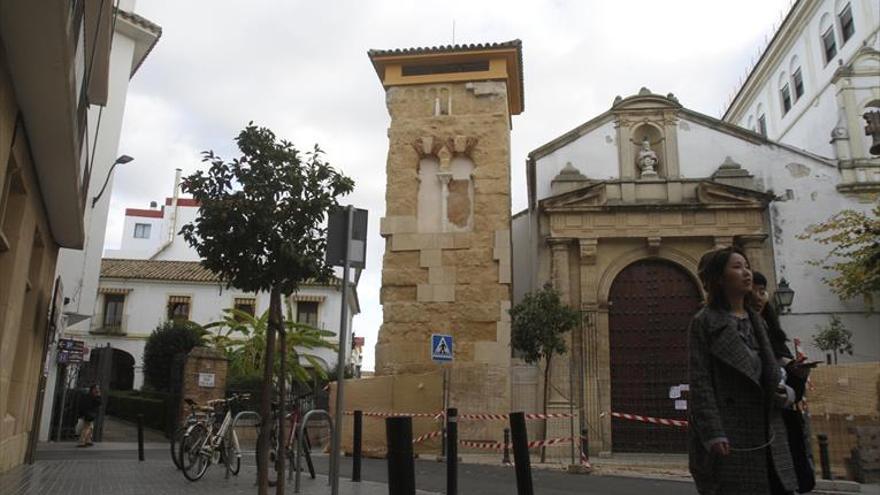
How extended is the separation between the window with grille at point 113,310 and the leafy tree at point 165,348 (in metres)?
5.58

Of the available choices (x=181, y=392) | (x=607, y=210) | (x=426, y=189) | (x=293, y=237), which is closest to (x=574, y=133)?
(x=607, y=210)

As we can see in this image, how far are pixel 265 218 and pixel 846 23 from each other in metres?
29.9

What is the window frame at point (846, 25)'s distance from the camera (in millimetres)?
28234

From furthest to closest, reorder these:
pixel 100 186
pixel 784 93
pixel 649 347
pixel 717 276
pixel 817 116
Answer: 1. pixel 784 93
2. pixel 817 116
3. pixel 100 186
4. pixel 649 347
5. pixel 717 276

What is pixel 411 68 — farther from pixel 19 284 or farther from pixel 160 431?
pixel 160 431

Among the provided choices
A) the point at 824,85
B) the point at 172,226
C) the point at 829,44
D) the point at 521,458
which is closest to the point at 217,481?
the point at 521,458

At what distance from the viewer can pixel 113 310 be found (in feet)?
132

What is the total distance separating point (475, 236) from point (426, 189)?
192 centimetres

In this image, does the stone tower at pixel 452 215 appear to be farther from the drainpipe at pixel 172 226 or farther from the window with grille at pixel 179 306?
the drainpipe at pixel 172 226

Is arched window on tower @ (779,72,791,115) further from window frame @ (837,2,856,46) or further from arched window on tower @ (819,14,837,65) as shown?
window frame @ (837,2,856,46)

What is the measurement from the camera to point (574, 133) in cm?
2012

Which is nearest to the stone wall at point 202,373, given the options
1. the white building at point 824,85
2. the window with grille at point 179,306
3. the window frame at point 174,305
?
the white building at point 824,85

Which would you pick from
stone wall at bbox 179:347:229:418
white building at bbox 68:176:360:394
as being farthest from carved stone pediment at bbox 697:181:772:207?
white building at bbox 68:176:360:394

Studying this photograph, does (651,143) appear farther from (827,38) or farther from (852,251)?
(827,38)
